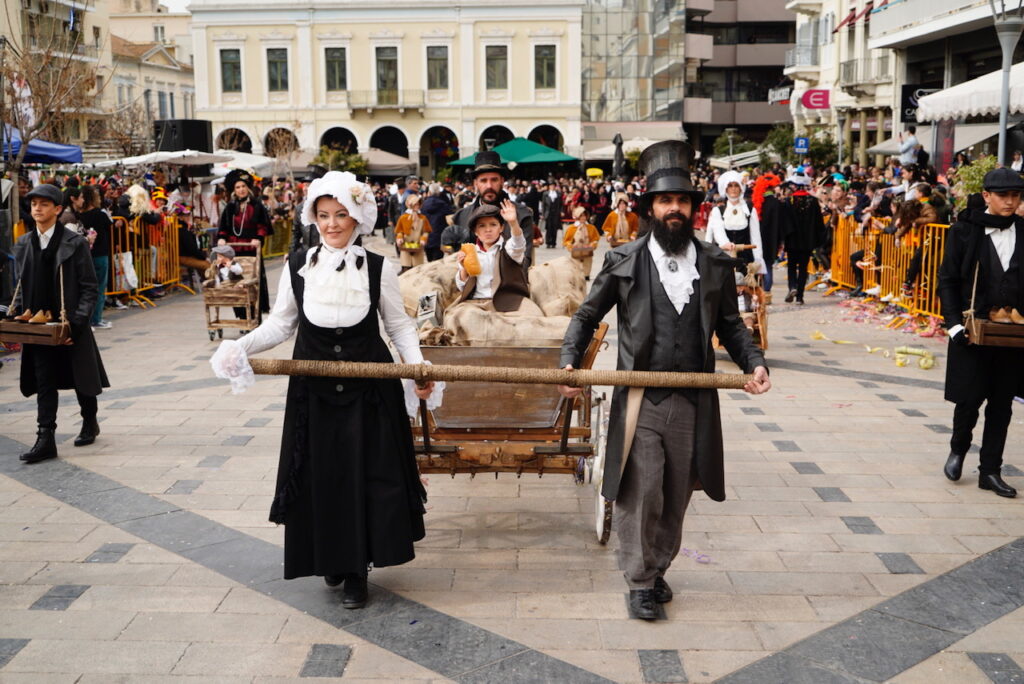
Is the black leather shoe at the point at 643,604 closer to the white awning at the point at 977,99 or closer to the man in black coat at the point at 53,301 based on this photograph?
the man in black coat at the point at 53,301

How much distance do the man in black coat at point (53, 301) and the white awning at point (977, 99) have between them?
10.7m

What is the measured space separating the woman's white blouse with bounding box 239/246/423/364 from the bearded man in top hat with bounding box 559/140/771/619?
78 centimetres

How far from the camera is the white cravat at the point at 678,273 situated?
4.52 meters

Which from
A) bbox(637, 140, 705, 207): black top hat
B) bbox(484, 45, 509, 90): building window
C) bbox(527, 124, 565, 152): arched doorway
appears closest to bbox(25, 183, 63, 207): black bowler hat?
bbox(637, 140, 705, 207): black top hat

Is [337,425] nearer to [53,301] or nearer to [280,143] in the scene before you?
[53,301]

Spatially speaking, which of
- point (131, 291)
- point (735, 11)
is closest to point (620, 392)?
point (131, 291)

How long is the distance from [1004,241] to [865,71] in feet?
104

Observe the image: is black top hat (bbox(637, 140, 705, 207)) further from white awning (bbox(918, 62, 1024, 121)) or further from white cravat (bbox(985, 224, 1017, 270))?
white awning (bbox(918, 62, 1024, 121))

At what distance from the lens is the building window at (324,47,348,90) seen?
167 ft

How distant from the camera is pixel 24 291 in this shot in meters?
7.09

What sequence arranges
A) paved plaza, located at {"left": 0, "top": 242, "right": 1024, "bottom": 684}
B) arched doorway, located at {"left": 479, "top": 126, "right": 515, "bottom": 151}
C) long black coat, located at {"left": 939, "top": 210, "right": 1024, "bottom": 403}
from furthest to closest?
1. arched doorway, located at {"left": 479, "top": 126, "right": 515, "bottom": 151}
2. long black coat, located at {"left": 939, "top": 210, "right": 1024, "bottom": 403}
3. paved plaza, located at {"left": 0, "top": 242, "right": 1024, "bottom": 684}

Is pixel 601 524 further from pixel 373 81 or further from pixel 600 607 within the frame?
pixel 373 81

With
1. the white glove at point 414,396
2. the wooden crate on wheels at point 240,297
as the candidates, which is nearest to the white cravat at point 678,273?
the white glove at point 414,396

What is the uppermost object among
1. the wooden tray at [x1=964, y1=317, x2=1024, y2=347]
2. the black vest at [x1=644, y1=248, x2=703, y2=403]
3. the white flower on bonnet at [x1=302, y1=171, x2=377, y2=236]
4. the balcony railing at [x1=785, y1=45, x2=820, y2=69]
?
the balcony railing at [x1=785, y1=45, x2=820, y2=69]
